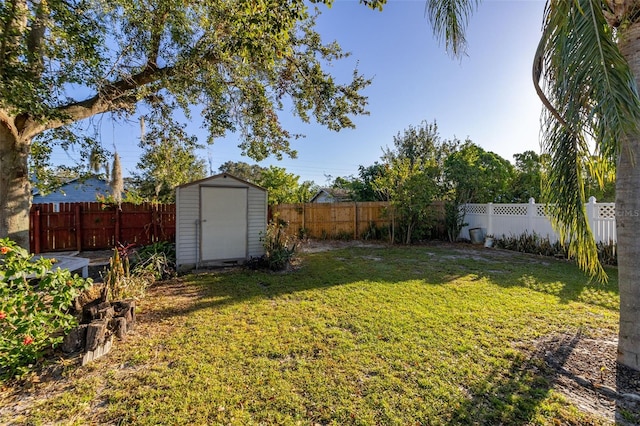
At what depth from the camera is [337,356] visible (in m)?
2.71

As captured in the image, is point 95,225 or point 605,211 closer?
point 605,211

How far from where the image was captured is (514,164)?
13.0 meters

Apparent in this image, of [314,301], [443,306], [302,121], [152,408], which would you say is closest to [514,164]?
[302,121]

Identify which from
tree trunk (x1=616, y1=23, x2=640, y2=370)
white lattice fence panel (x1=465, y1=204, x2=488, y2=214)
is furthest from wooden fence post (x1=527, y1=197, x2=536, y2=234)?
tree trunk (x1=616, y1=23, x2=640, y2=370)

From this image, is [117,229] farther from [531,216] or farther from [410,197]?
[531,216]

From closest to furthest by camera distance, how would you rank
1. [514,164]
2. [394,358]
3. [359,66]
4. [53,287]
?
[53,287] → [394,358] → [359,66] → [514,164]

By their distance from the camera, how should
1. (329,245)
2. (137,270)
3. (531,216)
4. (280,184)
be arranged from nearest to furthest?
1. (137,270)
2. (531,216)
3. (329,245)
4. (280,184)

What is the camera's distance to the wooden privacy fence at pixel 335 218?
37.7 ft

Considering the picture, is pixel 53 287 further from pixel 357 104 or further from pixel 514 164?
pixel 514 164

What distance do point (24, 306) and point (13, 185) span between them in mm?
3645

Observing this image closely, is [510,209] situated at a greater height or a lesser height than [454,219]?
greater

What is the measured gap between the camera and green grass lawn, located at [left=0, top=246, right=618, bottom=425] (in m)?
1.99

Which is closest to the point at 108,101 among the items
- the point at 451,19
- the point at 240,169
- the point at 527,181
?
the point at 451,19

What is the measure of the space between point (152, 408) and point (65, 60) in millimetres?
4842
